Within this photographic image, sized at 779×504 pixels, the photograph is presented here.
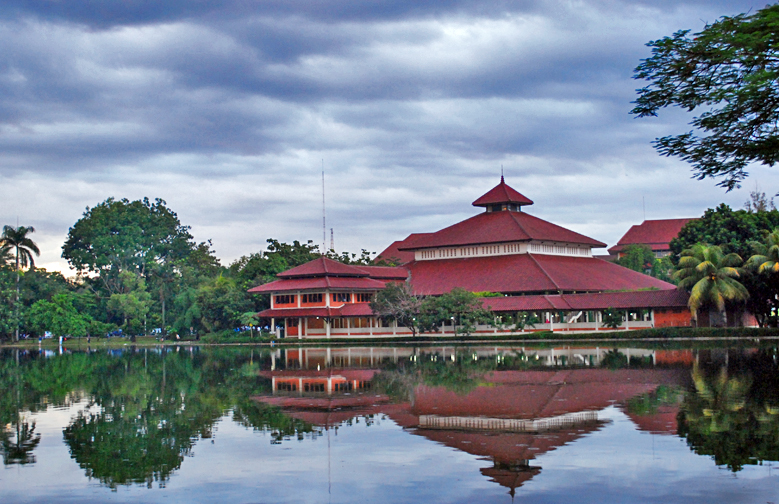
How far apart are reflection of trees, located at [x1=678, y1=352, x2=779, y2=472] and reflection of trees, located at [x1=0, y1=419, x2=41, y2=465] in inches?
421

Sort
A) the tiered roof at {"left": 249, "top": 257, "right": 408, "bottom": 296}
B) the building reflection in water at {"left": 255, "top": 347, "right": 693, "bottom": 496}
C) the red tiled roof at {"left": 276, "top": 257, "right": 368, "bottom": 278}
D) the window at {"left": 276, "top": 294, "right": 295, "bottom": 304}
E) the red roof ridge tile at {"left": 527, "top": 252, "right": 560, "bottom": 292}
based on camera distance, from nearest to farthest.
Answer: the building reflection in water at {"left": 255, "top": 347, "right": 693, "bottom": 496} → the red roof ridge tile at {"left": 527, "top": 252, "right": 560, "bottom": 292} → the tiered roof at {"left": 249, "top": 257, "right": 408, "bottom": 296} → the red tiled roof at {"left": 276, "top": 257, "right": 368, "bottom": 278} → the window at {"left": 276, "top": 294, "right": 295, "bottom": 304}

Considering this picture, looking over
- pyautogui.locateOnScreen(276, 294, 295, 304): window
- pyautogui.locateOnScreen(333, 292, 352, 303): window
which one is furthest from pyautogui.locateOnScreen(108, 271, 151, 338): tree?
pyautogui.locateOnScreen(333, 292, 352, 303): window

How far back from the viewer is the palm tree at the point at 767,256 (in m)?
44.8

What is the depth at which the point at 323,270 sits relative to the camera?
213 feet

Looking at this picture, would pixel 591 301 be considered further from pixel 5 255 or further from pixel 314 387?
pixel 5 255

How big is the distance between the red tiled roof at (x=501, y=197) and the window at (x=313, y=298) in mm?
16261

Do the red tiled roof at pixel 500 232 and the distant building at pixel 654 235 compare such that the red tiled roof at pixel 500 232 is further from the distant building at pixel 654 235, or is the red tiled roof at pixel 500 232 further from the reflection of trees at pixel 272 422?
the reflection of trees at pixel 272 422

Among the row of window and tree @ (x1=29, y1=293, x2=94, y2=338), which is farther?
tree @ (x1=29, y1=293, x2=94, y2=338)

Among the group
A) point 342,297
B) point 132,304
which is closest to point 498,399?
point 342,297

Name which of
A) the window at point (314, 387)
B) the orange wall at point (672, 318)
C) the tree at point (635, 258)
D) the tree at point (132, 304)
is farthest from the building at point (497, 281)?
the window at point (314, 387)

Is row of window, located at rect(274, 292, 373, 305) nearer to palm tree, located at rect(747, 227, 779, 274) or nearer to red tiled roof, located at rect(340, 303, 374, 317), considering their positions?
red tiled roof, located at rect(340, 303, 374, 317)

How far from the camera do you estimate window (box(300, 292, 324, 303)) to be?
64.4 meters

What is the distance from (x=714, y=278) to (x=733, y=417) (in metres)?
33.7

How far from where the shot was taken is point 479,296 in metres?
58.5
